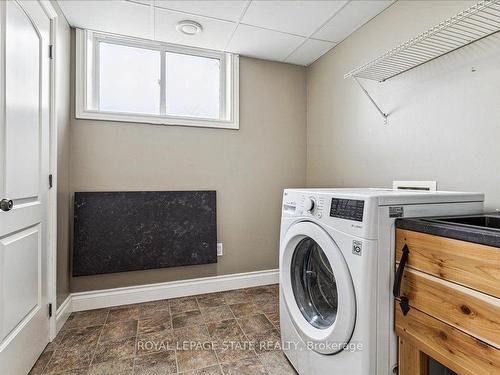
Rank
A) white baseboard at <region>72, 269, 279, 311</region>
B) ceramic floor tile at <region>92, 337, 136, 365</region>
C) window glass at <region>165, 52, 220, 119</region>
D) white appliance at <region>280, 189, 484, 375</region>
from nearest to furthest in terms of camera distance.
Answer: white appliance at <region>280, 189, 484, 375</region> → ceramic floor tile at <region>92, 337, 136, 365</region> → white baseboard at <region>72, 269, 279, 311</region> → window glass at <region>165, 52, 220, 119</region>

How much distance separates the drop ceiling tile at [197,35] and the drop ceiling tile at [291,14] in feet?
0.71

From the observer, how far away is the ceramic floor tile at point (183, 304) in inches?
84.9

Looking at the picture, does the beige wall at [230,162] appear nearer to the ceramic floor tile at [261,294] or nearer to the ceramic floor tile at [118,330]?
the ceramic floor tile at [261,294]

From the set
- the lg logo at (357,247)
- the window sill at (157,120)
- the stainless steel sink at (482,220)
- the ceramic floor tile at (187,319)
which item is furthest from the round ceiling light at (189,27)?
the ceramic floor tile at (187,319)

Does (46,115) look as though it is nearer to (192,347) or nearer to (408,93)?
(192,347)

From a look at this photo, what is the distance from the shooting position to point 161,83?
2455 mm

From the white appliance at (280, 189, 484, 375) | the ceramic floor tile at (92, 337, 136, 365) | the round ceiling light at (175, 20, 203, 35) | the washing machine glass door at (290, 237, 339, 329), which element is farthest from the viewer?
the round ceiling light at (175, 20, 203, 35)

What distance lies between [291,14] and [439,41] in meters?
0.99

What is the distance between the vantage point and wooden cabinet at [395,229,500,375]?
0.73 metres

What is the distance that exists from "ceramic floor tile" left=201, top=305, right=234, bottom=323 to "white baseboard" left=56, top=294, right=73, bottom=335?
3.21ft

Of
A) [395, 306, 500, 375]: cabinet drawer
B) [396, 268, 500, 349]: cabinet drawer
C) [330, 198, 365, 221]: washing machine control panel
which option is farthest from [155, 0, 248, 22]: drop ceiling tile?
[395, 306, 500, 375]: cabinet drawer

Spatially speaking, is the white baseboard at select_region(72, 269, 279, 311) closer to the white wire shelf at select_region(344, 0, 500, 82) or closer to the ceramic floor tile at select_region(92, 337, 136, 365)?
the ceramic floor tile at select_region(92, 337, 136, 365)

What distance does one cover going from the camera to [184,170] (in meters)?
2.44

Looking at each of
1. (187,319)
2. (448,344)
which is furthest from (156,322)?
(448,344)
